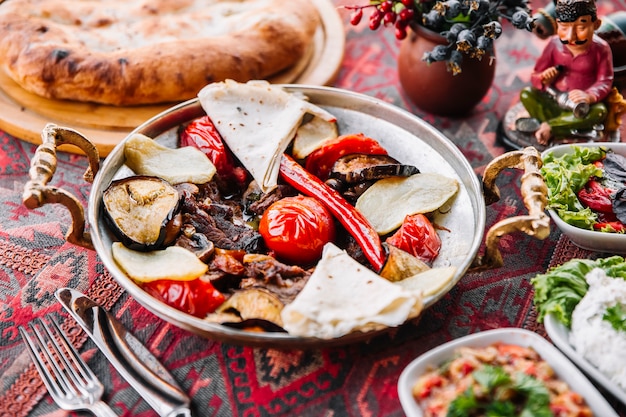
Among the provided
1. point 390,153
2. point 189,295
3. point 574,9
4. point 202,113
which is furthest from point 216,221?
point 574,9

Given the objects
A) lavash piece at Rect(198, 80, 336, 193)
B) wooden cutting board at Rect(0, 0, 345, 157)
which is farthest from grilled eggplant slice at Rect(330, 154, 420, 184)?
wooden cutting board at Rect(0, 0, 345, 157)

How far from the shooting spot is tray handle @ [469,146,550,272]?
2258mm

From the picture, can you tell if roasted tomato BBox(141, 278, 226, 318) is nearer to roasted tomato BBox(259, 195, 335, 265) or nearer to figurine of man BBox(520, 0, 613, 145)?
roasted tomato BBox(259, 195, 335, 265)

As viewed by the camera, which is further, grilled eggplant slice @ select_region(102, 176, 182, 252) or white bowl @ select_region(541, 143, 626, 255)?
white bowl @ select_region(541, 143, 626, 255)

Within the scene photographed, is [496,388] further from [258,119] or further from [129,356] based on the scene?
[258,119]

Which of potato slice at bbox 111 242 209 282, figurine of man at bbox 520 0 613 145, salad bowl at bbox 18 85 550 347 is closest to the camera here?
salad bowl at bbox 18 85 550 347

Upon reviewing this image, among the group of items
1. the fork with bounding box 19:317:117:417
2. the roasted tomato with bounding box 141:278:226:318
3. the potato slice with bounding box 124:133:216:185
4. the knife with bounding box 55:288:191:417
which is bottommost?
the fork with bounding box 19:317:117:417

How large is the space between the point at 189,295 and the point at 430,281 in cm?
92

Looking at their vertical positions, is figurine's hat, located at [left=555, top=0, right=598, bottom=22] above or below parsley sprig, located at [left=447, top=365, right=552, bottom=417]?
above

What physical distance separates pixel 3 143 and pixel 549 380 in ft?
10.4

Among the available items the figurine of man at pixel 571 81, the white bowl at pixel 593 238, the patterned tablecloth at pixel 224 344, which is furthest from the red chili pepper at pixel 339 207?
the figurine of man at pixel 571 81

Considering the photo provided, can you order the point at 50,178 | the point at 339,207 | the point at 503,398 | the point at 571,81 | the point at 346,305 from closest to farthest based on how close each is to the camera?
the point at 503,398 < the point at 346,305 < the point at 50,178 < the point at 339,207 < the point at 571,81

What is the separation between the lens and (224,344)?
251cm

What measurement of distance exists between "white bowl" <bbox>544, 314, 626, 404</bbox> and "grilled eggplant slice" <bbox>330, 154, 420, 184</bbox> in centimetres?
91
